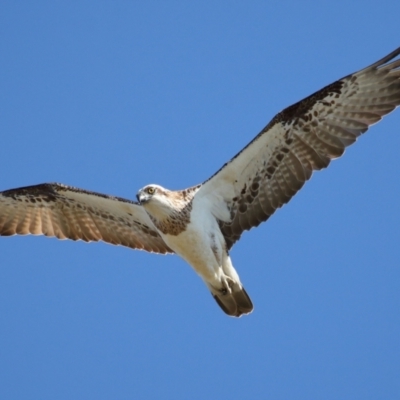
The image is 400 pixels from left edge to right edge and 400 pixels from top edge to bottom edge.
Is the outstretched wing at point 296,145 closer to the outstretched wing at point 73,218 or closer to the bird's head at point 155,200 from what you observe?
the bird's head at point 155,200

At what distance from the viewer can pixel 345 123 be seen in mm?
12328

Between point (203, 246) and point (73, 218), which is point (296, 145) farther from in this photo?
point (73, 218)

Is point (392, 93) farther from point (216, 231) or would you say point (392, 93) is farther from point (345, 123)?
point (216, 231)

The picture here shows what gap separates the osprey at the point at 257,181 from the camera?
12.3 metres

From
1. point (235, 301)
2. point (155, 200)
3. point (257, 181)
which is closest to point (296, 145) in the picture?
point (257, 181)

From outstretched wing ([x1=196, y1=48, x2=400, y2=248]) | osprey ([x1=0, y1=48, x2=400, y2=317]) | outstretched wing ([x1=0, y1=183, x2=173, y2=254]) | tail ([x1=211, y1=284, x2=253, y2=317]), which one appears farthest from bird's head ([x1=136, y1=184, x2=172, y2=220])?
tail ([x1=211, y1=284, x2=253, y2=317])

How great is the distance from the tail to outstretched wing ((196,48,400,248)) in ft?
2.37

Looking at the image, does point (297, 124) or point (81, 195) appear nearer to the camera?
point (297, 124)

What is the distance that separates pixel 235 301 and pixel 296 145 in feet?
7.39

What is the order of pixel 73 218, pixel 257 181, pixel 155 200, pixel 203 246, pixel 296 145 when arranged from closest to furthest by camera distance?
pixel 155 200, pixel 203 246, pixel 296 145, pixel 257 181, pixel 73 218

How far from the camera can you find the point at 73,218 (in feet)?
45.5

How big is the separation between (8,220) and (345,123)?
5.26m

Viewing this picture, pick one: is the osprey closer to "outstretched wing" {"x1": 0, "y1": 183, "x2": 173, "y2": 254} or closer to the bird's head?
the bird's head

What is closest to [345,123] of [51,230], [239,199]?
[239,199]
